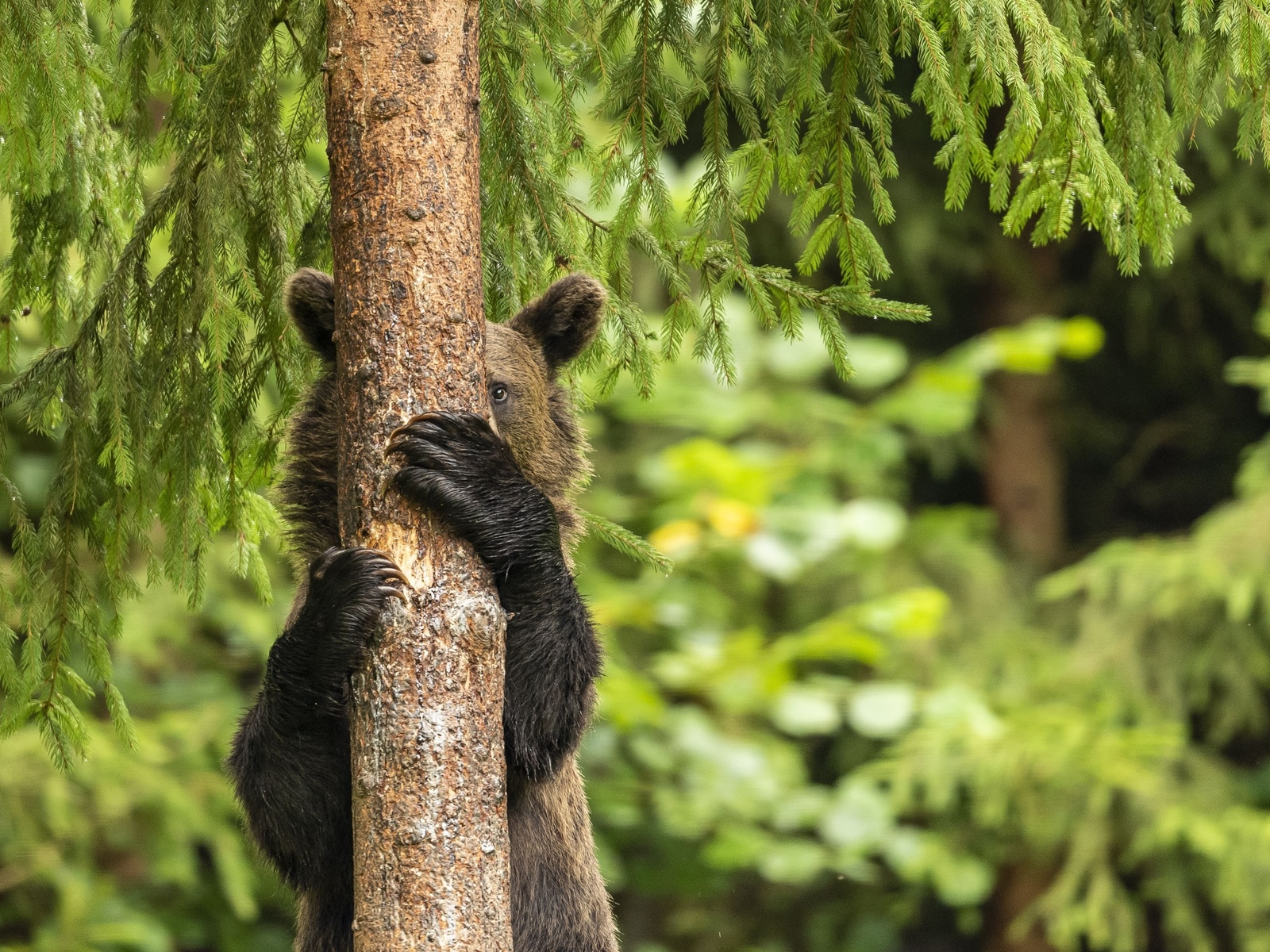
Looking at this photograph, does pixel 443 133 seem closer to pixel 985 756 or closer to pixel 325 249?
pixel 325 249

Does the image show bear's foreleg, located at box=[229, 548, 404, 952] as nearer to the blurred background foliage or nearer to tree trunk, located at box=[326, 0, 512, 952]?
tree trunk, located at box=[326, 0, 512, 952]

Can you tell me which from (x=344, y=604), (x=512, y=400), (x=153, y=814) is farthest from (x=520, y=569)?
(x=153, y=814)

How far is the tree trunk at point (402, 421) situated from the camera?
7.51 feet

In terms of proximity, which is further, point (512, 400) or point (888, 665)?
point (888, 665)

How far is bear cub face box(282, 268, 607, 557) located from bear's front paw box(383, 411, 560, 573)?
39 cm

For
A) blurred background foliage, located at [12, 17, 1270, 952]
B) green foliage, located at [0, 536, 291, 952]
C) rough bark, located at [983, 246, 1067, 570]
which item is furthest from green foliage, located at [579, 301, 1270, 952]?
green foliage, located at [0, 536, 291, 952]

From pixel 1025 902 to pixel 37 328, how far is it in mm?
6348

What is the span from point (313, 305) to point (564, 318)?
24.4 inches

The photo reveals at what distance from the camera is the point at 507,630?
2.82 metres

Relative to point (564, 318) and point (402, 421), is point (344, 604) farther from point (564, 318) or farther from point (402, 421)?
point (564, 318)

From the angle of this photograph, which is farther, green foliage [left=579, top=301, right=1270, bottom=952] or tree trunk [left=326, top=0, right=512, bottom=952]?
green foliage [left=579, top=301, right=1270, bottom=952]

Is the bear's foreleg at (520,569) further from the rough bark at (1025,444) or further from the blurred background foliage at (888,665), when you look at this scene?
the rough bark at (1025,444)

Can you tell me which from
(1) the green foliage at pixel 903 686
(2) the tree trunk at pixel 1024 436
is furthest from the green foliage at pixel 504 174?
(2) the tree trunk at pixel 1024 436

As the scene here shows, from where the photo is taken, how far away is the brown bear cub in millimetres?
2484
